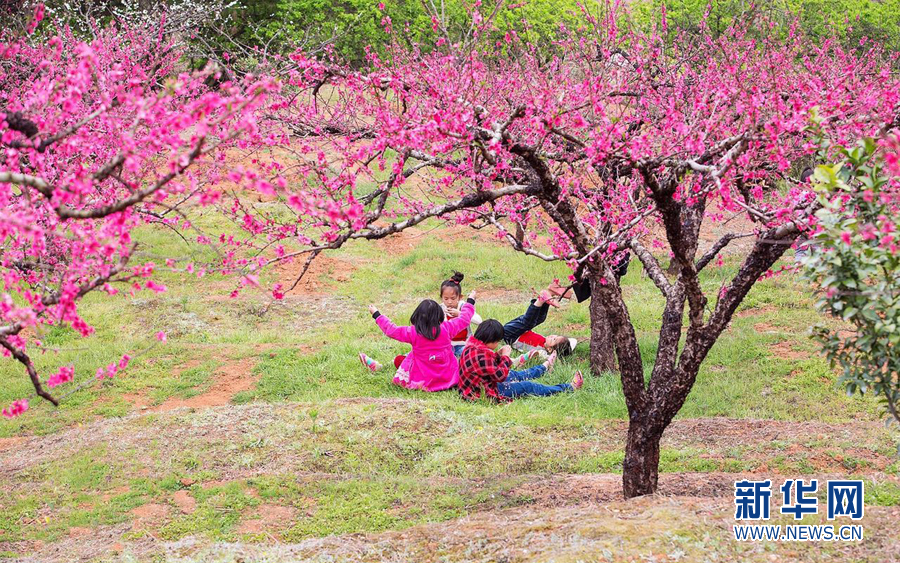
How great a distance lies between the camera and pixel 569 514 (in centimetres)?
542

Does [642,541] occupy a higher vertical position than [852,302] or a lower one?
lower

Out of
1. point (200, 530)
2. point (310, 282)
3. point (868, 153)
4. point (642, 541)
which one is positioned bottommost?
point (200, 530)

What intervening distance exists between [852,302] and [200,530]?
4.75 metres

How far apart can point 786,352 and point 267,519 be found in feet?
22.3

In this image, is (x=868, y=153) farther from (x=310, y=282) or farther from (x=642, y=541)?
(x=310, y=282)

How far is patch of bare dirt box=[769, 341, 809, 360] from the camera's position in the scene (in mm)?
9742

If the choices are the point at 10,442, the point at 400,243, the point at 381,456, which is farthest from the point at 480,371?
the point at 400,243

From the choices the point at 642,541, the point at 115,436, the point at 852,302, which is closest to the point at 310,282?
the point at 115,436

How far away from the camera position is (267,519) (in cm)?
620

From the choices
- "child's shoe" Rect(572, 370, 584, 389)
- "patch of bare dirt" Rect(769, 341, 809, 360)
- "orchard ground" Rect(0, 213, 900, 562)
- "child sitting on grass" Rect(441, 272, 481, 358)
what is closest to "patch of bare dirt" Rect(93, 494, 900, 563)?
"orchard ground" Rect(0, 213, 900, 562)

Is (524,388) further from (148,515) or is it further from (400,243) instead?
(400,243)

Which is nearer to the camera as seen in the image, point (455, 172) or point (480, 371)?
point (455, 172)

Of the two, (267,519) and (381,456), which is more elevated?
(381,456)

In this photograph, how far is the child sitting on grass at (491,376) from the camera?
8.72 m
